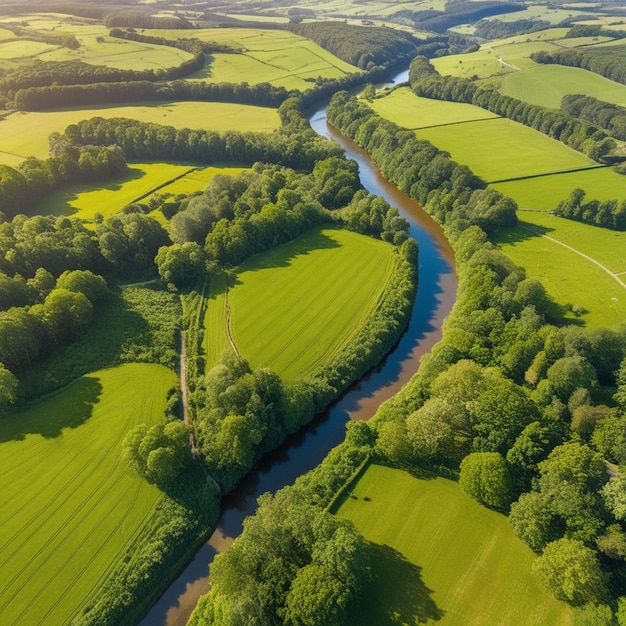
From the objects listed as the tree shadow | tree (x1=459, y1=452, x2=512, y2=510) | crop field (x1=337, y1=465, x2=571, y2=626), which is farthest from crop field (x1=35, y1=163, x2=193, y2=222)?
tree (x1=459, y1=452, x2=512, y2=510)

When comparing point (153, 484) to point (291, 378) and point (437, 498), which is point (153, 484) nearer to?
point (291, 378)

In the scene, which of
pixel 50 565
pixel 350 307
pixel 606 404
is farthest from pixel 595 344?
pixel 50 565

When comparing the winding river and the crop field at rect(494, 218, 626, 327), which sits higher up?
the crop field at rect(494, 218, 626, 327)

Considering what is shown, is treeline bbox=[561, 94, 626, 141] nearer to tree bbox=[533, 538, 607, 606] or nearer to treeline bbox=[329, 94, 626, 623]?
treeline bbox=[329, 94, 626, 623]

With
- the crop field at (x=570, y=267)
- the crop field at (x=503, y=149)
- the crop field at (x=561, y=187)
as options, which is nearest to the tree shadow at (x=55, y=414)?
the crop field at (x=570, y=267)

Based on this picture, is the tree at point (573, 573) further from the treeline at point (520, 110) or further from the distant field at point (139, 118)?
the distant field at point (139, 118)

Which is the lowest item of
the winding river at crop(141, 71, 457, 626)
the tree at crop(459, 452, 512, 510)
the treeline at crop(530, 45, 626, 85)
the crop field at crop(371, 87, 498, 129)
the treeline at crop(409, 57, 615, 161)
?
the winding river at crop(141, 71, 457, 626)

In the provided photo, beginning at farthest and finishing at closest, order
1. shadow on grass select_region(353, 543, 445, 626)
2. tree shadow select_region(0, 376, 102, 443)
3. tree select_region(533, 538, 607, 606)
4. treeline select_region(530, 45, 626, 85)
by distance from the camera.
A: treeline select_region(530, 45, 626, 85) < tree shadow select_region(0, 376, 102, 443) < shadow on grass select_region(353, 543, 445, 626) < tree select_region(533, 538, 607, 606)
